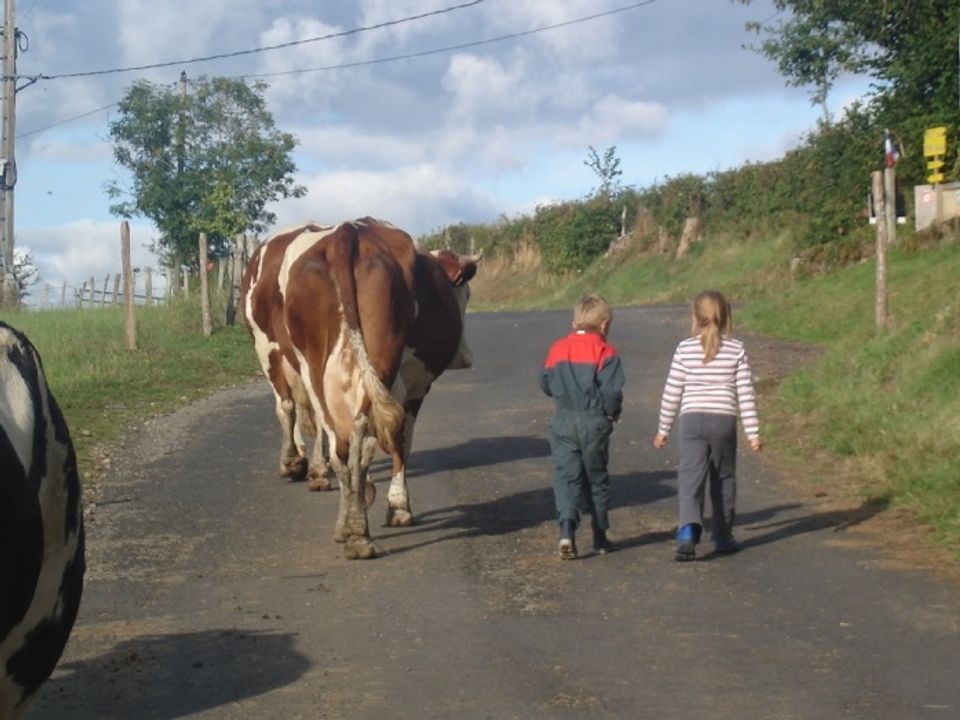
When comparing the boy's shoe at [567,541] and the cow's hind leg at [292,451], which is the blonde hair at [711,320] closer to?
the boy's shoe at [567,541]

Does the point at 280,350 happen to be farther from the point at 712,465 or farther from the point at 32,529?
the point at 32,529

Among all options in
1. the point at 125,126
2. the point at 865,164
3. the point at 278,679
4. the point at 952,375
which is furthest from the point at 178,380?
the point at 125,126

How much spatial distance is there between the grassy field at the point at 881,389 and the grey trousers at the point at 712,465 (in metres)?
1.21

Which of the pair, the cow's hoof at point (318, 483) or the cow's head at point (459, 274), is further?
the cow's hoof at point (318, 483)

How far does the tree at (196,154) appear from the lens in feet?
154

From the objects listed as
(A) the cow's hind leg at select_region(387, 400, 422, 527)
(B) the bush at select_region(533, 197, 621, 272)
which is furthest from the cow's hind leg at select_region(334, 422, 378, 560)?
(B) the bush at select_region(533, 197, 621, 272)

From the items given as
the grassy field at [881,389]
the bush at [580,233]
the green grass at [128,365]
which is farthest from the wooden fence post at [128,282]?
the bush at [580,233]

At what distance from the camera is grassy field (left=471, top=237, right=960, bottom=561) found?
10258 millimetres

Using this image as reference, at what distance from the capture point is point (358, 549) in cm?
886

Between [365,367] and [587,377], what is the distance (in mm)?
1315

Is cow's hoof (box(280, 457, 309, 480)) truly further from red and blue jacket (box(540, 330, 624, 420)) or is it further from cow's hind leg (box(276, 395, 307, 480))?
red and blue jacket (box(540, 330, 624, 420))

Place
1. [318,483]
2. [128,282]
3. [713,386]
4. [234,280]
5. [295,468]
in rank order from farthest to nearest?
1. [234,280]
2. [128,282]
3. [295,468]
4. [318,483]
5. [713,386]

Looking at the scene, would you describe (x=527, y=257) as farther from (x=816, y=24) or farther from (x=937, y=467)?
(x=937, y=467)

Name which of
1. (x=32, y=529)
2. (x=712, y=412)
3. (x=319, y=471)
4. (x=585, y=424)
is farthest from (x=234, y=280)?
(x=32, y=529)
